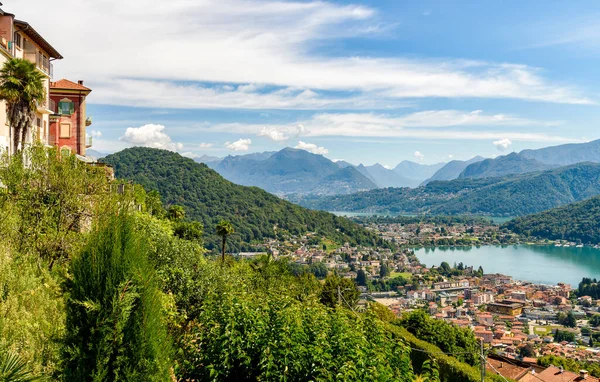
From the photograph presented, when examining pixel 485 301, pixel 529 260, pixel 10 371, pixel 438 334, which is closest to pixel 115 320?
pixel 10 371

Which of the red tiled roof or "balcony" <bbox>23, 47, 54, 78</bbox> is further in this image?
the red tiled roof

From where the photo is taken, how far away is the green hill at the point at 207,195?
230 ft

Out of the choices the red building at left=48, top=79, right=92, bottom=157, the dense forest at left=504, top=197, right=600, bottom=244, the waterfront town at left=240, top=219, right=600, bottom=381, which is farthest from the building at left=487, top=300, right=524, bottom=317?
the dense forest at left=504, top=197, right=600, bottom=244

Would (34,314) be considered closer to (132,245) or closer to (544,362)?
(132,245)

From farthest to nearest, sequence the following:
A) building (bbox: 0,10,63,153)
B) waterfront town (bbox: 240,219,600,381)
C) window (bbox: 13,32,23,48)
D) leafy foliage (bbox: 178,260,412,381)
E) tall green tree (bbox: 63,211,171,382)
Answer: waterfront town (bbox: 240,219,600,381), window (bbox: 13,32,23,48), building (bbox: 0,10,63,153), leafy foliage (bbox: 178,260,412,381), tall green tree (bbox: 63,211,171,382)

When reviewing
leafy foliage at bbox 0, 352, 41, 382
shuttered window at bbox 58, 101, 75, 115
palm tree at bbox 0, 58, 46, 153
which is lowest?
leafy foliage at bbox 0, 352, 41, 382

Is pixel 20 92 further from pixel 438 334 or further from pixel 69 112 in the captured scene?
pixel 438 334

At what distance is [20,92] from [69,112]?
33.1 feet

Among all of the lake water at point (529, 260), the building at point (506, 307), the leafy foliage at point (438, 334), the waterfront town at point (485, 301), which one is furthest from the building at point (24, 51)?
the lake water at point (529, 260)

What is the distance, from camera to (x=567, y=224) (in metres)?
126

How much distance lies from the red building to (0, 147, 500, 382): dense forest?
13.6 m

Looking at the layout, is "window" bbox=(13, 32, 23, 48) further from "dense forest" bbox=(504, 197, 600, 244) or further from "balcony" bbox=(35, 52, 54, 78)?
"dense forest" bbox=(504, 197, 600, 244)

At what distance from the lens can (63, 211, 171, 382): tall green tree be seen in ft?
13.7

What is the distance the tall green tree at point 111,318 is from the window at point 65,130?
18.6m
